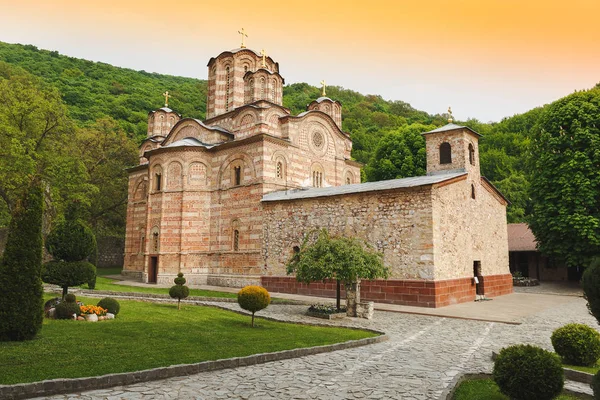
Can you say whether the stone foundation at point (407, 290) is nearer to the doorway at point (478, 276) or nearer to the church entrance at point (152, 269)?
the doorway at point (478, 276)

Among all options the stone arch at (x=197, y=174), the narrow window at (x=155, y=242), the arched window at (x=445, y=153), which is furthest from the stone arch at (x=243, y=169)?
the arched window at (x=445, y=153)

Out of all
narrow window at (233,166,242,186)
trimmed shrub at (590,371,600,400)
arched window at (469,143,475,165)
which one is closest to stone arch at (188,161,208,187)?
narrow window at (233,166,242,186)

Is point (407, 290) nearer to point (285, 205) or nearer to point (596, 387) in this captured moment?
point (285, 205)

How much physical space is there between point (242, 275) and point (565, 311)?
13.9 meters

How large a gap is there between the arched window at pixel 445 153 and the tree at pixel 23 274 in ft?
53.3

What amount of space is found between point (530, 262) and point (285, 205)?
20.0 m

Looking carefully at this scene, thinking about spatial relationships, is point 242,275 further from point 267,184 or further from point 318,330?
point 318,330

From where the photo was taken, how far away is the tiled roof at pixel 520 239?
94.6ft

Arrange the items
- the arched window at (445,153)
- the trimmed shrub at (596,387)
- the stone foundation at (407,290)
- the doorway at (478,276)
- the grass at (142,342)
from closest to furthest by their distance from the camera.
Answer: the trimmed shrub at (596,387) → the grass at (142,342) → the stone foundation at (407,290) → the doorway at (478,276) → the arched window at (445,153)

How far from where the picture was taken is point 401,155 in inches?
1366

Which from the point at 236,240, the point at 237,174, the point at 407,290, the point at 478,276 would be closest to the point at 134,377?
the point at 407,290

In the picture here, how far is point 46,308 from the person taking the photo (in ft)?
34.9

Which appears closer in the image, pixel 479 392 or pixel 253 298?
pixel 479 392

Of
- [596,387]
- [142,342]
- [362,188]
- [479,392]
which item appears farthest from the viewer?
[362,188]
